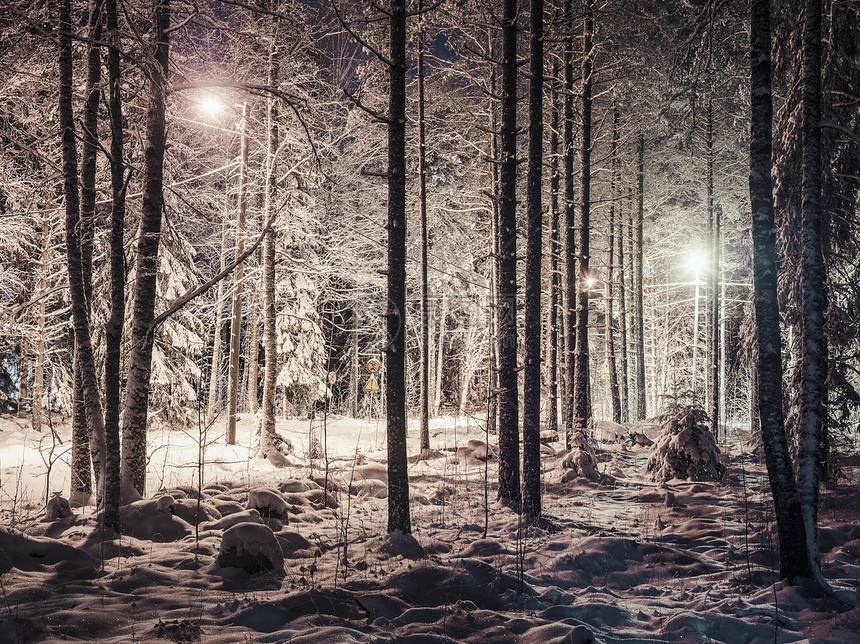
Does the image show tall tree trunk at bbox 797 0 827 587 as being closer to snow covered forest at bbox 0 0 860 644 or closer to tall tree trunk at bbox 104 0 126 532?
snow covered forest at bbox 0 0 860 644

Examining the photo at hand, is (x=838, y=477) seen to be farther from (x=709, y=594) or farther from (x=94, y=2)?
(x=94, y=2)

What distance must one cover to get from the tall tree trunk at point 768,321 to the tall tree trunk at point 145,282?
22.3ft

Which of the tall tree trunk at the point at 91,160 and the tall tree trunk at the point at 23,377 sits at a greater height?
the tall tree trunk at the point at 91,160

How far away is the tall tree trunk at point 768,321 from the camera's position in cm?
619

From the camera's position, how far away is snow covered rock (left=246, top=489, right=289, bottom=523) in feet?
26.6

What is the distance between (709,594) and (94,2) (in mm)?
9185

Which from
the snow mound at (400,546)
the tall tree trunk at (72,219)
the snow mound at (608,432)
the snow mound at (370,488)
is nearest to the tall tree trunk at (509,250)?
the snow mound at (370,488)

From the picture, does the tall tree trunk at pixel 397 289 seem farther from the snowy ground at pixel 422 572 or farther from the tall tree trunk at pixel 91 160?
the tall tree trunk at pixel 91 160

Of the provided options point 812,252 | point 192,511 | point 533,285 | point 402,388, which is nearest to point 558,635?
point 402,388

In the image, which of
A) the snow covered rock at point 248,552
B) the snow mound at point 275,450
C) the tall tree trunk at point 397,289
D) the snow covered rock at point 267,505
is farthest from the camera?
the snow mound at point 275,450

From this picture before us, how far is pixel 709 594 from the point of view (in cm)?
612

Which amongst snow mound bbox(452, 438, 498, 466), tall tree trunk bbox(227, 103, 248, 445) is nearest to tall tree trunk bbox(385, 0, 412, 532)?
snow mound bbox(452, 438, 498, 466)

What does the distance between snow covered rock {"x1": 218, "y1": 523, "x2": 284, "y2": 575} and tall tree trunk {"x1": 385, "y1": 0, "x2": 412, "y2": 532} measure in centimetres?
173

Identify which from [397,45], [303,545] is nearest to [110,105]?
[397,45]
